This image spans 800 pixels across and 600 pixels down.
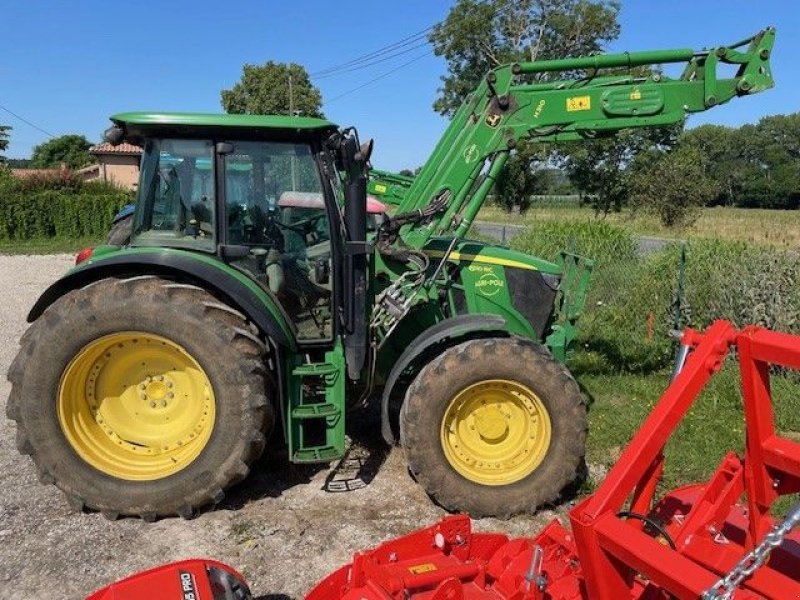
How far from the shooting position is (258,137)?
13.4 feet

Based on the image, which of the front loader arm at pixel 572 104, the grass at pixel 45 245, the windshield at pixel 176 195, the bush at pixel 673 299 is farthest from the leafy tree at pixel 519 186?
the windshield at pixel 176 195

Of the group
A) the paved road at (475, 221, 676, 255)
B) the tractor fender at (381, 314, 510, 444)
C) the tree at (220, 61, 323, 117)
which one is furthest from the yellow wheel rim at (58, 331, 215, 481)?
the tree at (220, 61, 323, 117)

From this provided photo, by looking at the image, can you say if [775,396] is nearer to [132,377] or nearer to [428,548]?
[428,548]

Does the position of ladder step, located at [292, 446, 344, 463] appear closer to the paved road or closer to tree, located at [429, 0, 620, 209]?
the paved road

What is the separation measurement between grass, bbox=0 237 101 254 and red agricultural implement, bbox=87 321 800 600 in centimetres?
1954

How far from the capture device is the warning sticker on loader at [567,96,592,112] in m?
4.72

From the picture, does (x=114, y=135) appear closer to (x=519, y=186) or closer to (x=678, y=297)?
(x=678, y=297)

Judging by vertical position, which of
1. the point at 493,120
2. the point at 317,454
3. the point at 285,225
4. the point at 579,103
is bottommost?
the point at 317,454

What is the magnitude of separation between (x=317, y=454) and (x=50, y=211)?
21061mm

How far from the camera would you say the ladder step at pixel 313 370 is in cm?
417

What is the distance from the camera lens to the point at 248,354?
3961 millimetres

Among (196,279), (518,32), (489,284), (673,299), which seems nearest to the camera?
(196,279)

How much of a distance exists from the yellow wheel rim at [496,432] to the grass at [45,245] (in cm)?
1835

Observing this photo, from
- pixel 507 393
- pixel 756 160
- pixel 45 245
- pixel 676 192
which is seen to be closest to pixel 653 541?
pixel 507 393
